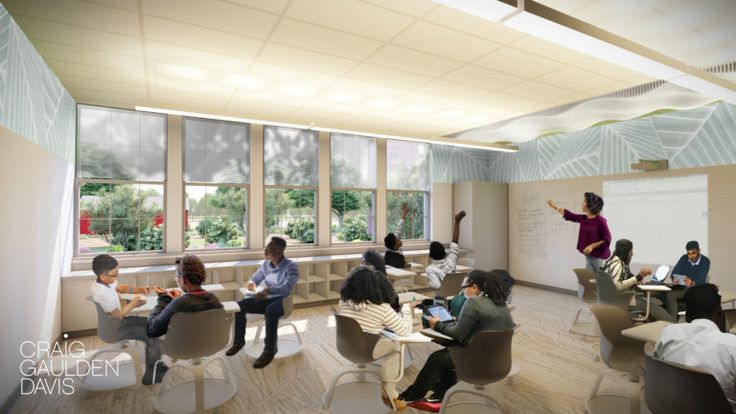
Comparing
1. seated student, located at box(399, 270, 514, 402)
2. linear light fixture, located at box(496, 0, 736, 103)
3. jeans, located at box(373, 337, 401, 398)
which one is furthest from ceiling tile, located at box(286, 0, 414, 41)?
jeans, located at box(373, 337, 401, 398)

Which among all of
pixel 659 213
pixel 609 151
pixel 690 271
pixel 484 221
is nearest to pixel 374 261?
pixel 690 271

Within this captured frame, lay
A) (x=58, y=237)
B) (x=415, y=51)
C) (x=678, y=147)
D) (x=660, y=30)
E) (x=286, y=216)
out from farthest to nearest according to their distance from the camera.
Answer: (x=286, y=216) < (x=678, y=147) < (x=58, y=237) < (x=415, y=51) < (x=660, y=30)

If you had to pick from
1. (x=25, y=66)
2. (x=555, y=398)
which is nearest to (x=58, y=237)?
(x=25, y=66)

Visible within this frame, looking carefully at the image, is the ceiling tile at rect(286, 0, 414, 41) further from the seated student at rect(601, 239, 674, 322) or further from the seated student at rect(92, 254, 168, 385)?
the seated student at rect(601, 239, 674, 322)

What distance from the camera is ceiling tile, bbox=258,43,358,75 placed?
12.1 ft

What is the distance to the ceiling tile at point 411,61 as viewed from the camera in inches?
147

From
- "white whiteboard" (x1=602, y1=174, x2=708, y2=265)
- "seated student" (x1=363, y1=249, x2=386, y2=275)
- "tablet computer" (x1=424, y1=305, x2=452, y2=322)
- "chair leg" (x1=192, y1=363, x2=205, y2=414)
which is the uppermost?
"white whiteboard" (x1=602, y1=174, x2=708, y2=265)

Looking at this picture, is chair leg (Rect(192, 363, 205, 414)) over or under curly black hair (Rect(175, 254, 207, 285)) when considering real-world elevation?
under

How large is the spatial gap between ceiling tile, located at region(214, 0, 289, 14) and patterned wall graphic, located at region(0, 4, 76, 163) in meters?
1.74

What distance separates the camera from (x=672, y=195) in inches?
239

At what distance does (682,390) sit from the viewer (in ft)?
6.29

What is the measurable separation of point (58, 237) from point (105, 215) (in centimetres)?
107

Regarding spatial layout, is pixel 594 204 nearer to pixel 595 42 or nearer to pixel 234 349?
pixel 595 42

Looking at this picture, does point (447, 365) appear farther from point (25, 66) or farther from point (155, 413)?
point (25, 66)
